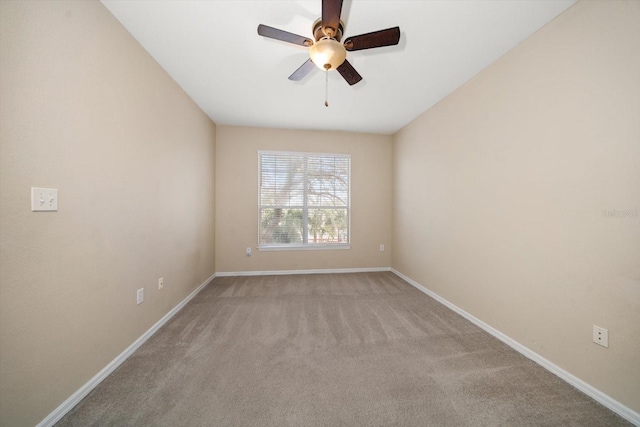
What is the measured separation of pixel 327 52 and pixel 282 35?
33 centimetres

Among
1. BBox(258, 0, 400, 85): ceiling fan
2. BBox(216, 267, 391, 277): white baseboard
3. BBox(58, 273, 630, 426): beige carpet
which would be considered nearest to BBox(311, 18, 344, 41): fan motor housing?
BBox(258, 0, 400, 85): ceiling fan

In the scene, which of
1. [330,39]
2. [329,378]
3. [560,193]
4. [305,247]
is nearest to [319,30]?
[330,39]

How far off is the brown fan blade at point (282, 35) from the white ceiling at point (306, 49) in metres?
0.23

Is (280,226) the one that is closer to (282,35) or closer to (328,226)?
(328,226)

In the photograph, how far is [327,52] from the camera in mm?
1504

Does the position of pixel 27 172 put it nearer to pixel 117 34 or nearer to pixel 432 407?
pixel 117 34

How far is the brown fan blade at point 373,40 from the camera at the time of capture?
150 cm

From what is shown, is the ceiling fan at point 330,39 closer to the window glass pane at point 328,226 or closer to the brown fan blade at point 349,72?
the brown fan blade at point 349,72

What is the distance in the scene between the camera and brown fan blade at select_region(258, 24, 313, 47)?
4.91 feet

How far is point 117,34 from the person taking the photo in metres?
1.67

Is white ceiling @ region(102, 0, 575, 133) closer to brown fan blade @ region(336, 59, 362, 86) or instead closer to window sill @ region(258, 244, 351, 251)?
brown fan blade @ region(336, 59, 362, 86)

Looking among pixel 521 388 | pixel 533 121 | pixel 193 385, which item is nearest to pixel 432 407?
pixel 521 388

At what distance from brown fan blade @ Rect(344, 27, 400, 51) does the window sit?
98.9 inches

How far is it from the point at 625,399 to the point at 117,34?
4054 mm
